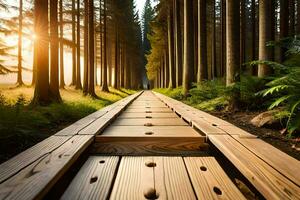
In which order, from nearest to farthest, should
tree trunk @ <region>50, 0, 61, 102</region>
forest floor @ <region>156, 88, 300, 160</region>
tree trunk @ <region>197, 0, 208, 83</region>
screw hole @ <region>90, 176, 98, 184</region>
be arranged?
screw hole @ <region>90, 176, 98, 184</region> < forest floor @ <region>156, 88, 300, 160</region> < tree trunk @ <region>50, 0, 61, 102</region> < tree trunk @ <region>197, 0, 208, 83</region>

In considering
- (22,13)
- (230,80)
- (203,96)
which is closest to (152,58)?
(22,13)

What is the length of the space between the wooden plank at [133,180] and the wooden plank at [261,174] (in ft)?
2.33

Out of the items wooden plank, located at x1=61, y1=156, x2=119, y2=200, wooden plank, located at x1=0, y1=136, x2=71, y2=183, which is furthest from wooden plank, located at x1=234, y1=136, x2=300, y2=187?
wooden plank, located at x1=0, y1=136, x2=71, y2=183

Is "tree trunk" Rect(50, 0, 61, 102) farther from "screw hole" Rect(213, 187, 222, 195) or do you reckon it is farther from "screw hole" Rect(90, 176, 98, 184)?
"screw hole" Rect(213, 187, 222, 195)

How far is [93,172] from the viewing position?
2.29m

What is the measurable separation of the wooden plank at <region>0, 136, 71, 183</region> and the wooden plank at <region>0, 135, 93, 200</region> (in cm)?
5

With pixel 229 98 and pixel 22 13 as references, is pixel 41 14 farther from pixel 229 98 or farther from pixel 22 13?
pixel 22 13

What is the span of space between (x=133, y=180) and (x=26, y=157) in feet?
2.99

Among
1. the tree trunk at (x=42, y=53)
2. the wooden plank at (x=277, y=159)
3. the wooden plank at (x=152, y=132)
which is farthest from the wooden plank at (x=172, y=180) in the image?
the tree trunk at (x=42, y=53)

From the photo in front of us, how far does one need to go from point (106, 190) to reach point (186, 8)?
1624cm

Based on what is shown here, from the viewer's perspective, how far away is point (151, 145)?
124 inches

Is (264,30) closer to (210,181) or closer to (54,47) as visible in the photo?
(210,181)

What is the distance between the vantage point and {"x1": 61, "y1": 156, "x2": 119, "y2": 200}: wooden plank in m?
1.86

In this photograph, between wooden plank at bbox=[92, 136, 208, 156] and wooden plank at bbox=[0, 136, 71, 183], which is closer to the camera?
wooden plank at bbox=[0, 136, 71, 183]
